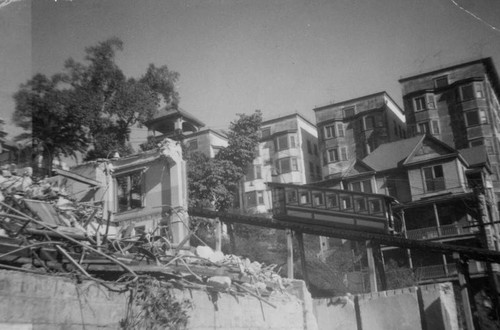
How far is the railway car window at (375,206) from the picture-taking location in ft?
106

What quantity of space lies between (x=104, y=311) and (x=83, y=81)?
30.5 metres

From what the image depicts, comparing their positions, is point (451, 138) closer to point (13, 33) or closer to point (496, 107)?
point (496, 107)

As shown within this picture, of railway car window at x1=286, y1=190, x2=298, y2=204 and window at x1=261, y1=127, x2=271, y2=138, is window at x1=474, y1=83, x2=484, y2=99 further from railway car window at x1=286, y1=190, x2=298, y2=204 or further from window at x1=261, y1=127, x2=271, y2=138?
railway car window at x1=286, y1=190, x2=298, y2=204

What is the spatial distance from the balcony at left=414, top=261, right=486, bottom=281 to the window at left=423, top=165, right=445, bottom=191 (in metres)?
7.52

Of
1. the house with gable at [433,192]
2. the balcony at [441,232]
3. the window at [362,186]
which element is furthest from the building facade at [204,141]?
the balcony at [441,232]

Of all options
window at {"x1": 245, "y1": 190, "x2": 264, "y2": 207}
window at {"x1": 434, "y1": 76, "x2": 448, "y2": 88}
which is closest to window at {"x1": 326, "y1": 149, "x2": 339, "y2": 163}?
window at {"x1": 245, "y1": 190, "x2": 264, "y2": 207}

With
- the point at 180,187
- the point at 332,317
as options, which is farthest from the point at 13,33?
the point at 180,187

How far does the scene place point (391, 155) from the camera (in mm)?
41656

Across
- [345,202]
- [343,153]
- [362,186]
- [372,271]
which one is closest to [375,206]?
[345,202]

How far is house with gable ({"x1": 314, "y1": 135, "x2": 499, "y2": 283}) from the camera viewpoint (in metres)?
33.8

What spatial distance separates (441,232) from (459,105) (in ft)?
60.6

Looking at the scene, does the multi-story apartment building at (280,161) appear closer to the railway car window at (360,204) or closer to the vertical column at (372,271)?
the railway car window at (360,204)

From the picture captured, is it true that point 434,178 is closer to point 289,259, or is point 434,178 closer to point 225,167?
point 225,167

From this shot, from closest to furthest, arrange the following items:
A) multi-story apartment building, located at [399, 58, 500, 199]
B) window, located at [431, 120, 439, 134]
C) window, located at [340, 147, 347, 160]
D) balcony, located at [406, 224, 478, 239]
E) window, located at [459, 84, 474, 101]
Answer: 1. balcony, located at [406, 224, 478, 239]
2. multi-story apartment building, located at [399, 58, 500, 199]
3. window, located at [459, 84, 474, 101]
4. window, located at [431, 120, 439, 134]
5. window, located at [340, 147, 347, 160]
